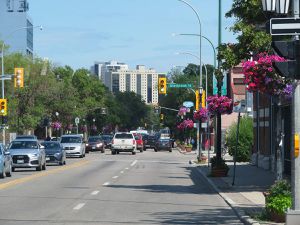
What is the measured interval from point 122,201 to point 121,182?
325 inches

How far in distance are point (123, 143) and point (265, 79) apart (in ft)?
157

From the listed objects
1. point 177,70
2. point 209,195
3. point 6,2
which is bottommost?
point 209,195

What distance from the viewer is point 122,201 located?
19.7 meters

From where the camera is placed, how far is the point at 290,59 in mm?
12523

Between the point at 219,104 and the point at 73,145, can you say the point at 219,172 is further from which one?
the point at 73,145

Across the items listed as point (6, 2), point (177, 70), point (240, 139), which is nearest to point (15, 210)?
point (240, 139)

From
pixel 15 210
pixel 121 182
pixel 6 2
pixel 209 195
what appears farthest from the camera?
pixel 6 2

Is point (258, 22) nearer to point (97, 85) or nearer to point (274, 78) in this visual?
point (274, 78)

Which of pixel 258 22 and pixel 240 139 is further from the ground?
pixel 258 22

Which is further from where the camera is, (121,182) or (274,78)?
(121,182)

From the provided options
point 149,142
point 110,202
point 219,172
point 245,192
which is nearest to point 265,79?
point 245,192

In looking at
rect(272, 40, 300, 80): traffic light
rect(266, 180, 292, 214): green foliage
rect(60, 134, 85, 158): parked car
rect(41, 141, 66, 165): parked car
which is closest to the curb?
rect(266, 180, 292, 214): green foliage

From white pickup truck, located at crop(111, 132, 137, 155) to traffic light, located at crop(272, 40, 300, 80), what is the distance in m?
53.0

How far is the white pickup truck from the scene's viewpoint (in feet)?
216
